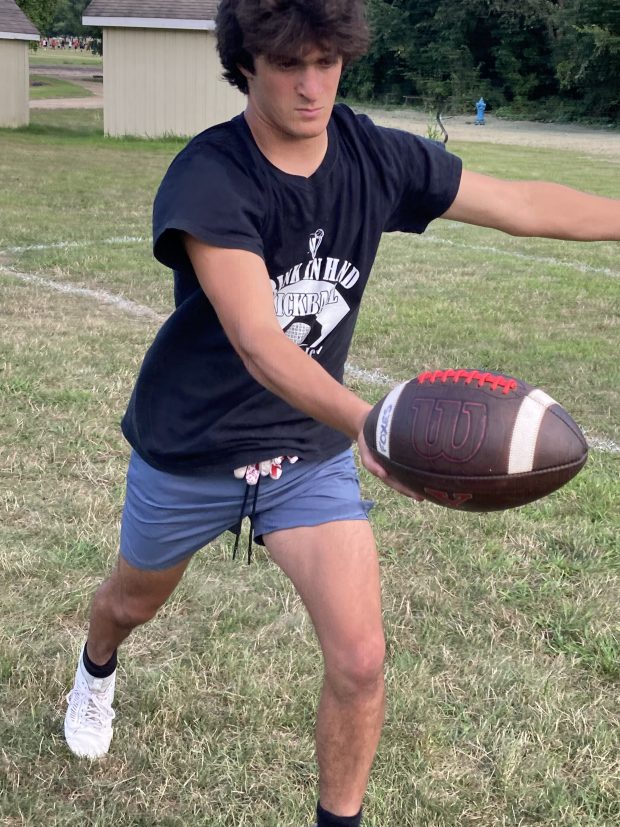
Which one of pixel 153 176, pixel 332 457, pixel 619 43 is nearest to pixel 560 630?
pixel 332 457

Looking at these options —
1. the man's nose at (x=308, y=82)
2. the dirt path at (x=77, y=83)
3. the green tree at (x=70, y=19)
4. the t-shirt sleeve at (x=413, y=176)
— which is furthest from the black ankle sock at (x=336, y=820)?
the green tree at (x=70, y=19)

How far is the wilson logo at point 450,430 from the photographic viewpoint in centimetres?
185

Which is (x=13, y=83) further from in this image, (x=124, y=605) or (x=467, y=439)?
(x=467, y=439)

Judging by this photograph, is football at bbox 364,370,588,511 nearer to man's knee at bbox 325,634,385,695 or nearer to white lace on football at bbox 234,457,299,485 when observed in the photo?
man's knee at bbox 325,634,385,695

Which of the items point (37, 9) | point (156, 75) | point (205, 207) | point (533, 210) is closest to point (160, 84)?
point (156, 75)

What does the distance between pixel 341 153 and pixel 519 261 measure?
825cm

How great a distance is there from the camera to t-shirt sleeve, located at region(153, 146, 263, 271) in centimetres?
215

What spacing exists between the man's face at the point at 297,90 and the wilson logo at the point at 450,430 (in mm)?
818

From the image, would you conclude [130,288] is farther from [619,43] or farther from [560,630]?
[619,43]

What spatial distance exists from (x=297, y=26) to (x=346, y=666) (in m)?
1.40

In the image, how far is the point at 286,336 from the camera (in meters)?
2.10

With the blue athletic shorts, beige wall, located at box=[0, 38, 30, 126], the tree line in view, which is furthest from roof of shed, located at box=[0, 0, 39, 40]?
the blue athletic shorts

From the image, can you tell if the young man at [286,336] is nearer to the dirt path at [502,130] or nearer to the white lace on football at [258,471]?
the white lace on football at [258,471]

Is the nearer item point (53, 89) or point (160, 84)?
point (160, 84)
